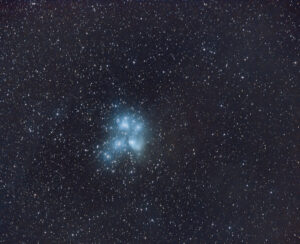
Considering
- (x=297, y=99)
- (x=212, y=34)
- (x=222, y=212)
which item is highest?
(x=212, y=34)

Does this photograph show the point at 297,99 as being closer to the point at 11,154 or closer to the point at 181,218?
the point at 181,218

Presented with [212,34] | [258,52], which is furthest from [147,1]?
[258,52]

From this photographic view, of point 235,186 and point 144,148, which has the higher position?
point 144,148

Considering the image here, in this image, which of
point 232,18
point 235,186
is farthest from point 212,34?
point 235,186
